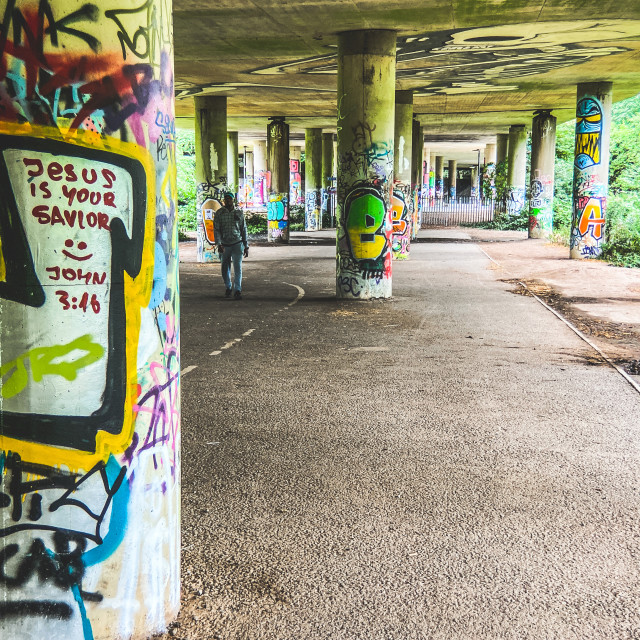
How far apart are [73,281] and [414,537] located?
2.67 metres

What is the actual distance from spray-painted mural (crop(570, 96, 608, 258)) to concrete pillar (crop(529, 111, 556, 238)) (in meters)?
9.13

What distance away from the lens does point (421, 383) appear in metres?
8.21

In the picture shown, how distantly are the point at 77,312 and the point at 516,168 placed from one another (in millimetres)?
40180

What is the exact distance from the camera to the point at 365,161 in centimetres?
1401

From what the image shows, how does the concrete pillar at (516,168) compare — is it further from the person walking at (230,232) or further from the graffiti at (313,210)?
the person walking at (230,232)

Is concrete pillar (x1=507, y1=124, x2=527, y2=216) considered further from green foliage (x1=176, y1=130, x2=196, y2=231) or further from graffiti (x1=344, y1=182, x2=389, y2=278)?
graffiti (x1=344, y1=182, x2=389, y2=278)

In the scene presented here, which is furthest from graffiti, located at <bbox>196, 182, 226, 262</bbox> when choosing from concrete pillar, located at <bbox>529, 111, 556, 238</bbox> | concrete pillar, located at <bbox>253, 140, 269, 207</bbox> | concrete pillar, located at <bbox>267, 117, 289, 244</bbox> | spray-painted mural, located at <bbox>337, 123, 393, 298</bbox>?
concrete pillar, located at <bbox>253, 140, 269, 207</bbox>

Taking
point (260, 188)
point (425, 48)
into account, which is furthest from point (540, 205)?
point (260, 188)

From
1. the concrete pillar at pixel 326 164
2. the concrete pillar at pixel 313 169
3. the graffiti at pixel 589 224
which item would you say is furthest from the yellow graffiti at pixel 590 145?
the concrete pillar at pixel 326 164

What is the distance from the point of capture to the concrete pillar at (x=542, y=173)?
31641mm

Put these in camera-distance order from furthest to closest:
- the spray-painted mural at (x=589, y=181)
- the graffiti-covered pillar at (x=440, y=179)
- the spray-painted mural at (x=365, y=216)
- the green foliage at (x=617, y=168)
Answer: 1. the graffiti-covered pillar at (x=440, y=179)
2. the green foliage at (x=617, y=168)
3. the spray-painted mural at (x=589, y=181)
4. the spray-painted mural at (x=365, y=216)

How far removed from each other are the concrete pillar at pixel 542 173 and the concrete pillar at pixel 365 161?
19925 millimetres

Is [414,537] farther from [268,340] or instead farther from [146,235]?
[268,340]

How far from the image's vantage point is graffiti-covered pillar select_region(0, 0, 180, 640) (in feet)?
9.39
